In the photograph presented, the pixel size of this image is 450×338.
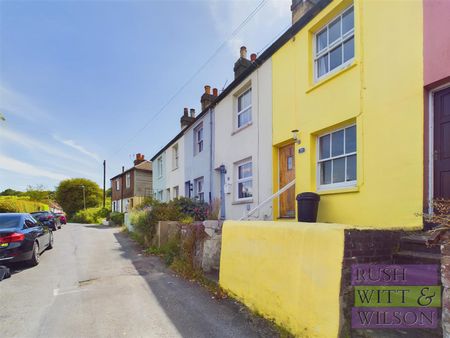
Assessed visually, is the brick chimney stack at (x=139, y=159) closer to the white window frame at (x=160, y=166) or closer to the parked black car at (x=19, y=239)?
the white window frame at (x=160, y=166)

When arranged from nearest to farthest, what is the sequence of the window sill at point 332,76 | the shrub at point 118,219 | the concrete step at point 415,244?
the concrete step at point 415,244
the window sill at point 332,76
the shrub at point 118,219

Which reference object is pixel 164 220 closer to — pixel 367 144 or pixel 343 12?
pixel 367 144

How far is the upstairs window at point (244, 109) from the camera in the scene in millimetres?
10578

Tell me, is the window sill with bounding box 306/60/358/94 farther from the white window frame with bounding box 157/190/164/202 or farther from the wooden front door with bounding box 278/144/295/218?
the white window frame with bounding box 157/190/164/202

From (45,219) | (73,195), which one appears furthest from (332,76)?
(73,195)

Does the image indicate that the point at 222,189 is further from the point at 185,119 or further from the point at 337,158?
the point at 185,119

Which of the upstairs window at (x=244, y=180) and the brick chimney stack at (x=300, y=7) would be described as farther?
the upstairs window at (x=244, y=180)

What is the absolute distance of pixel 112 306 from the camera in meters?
5.40

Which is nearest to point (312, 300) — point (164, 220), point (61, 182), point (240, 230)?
point (240, 230)

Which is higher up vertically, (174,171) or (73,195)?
(174,171)

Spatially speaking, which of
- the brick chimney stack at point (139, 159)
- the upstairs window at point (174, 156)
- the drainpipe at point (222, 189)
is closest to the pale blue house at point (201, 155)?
the drainpipe at point (222, 189)

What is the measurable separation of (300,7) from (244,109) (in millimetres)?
3637

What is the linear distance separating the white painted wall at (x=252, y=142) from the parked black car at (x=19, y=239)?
252 inches

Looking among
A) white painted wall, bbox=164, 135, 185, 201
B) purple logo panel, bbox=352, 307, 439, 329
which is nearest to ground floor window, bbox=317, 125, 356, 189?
purple logo panel, bbox=352, 307, 439, 329
